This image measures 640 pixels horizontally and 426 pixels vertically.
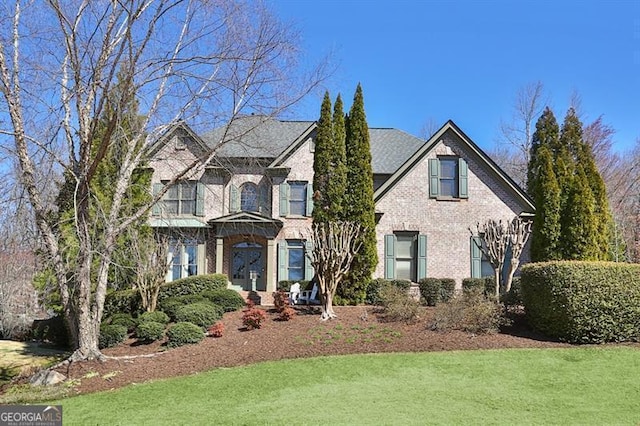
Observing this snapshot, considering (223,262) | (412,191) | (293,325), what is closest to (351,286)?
(293,325)

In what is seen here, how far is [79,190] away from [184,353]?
4323 millimetres

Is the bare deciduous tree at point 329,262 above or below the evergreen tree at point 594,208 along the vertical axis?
below

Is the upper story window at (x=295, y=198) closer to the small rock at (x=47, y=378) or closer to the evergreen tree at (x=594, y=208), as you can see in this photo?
the evergreen tree at (x=594, y=208)

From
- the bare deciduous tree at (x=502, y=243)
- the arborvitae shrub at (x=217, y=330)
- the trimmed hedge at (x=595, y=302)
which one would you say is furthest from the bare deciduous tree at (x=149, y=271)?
the trimmed hedge at (x=595, y=302)

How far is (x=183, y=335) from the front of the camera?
42.7ft

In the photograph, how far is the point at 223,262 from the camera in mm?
22250

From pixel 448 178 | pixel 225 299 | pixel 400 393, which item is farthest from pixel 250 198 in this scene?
pixel 400 393

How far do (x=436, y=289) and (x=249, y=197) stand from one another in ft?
30.1

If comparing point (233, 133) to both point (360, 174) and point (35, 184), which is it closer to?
point (35, 184)

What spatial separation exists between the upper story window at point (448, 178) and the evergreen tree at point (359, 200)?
3.15 meters

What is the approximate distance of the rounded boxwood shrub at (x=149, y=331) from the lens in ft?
43.5

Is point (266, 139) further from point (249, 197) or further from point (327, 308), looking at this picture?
point (327, 308)

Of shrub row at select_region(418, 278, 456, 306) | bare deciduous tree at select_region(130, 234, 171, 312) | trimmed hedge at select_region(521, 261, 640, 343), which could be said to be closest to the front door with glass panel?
bare deciduous tree at select_region(130, 234, 171, 312)

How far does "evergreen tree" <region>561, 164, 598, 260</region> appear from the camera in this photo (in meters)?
17.1
